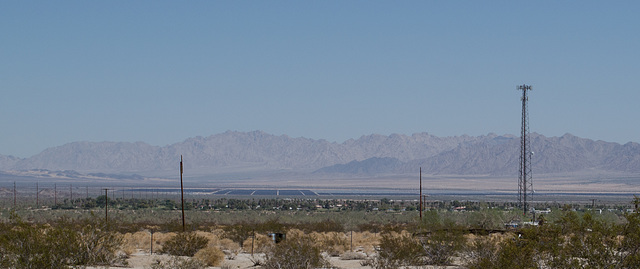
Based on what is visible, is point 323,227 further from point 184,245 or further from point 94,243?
point 94,243

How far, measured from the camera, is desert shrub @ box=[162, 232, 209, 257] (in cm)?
3706

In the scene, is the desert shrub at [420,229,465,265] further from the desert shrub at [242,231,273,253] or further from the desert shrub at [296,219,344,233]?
the desert shrub at [296,219,344,233]

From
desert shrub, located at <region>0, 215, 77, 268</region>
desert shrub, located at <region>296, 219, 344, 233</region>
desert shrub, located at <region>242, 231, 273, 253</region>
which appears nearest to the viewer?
desert shrub, located at <region>0, 215, 77, 268</region>

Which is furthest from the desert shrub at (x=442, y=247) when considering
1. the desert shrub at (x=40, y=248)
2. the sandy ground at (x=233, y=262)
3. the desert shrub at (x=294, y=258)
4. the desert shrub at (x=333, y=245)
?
the desert shrub at (x=40, y=248)

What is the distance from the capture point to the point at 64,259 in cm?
2470

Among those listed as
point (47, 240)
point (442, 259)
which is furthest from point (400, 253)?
point (47, 240)

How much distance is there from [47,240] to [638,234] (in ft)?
56.1

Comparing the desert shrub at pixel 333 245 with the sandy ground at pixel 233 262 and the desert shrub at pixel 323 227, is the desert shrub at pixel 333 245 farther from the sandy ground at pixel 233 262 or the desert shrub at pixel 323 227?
the desert shrub at pixel 323 227

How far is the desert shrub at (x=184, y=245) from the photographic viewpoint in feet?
122

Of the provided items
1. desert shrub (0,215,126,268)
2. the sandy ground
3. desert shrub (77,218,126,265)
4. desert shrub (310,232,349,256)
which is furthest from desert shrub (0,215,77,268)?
desert shrub (310,232,349,256)

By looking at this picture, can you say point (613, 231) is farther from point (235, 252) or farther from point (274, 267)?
point (235, 252)

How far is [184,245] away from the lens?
122 feet

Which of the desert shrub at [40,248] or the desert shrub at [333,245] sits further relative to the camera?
the desert shrub at [333,245]

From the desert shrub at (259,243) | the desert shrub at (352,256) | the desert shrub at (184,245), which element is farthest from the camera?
the desert shrub at (259,243)
